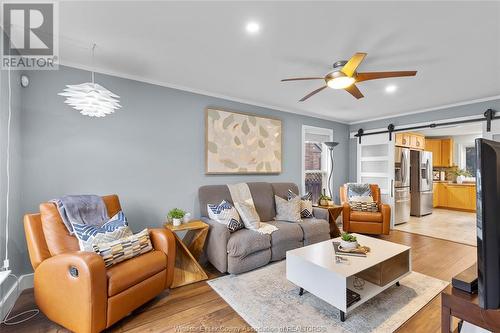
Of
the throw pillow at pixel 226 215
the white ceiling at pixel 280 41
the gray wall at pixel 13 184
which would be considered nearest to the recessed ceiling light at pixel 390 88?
the white ceiling at pixel 280 41

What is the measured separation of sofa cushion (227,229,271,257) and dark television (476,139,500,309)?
2.13 m

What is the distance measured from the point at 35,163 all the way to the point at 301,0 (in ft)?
9.62

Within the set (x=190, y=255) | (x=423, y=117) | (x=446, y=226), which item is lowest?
(x=446, y=226)

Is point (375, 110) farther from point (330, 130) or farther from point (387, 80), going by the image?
point (387, 80)

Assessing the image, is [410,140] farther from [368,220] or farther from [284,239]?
[284,239]

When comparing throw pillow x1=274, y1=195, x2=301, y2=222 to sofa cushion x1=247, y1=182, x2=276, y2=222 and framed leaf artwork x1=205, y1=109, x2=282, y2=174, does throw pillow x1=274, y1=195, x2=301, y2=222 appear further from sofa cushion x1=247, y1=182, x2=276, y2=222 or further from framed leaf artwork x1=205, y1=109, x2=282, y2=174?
framed leaf artwork x1=205, y1=109, x2=282, y2=174

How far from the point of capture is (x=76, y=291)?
1.65 meters

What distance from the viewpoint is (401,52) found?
2.33 m

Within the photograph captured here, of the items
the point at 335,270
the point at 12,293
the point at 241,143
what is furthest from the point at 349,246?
the point at 12,293

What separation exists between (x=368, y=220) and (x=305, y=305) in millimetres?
2611

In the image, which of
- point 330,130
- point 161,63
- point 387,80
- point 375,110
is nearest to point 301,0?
point 161,63

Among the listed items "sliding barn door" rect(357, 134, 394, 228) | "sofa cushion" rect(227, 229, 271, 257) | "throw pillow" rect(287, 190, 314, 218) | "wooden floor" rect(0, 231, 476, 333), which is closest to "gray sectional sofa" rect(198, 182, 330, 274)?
"sofa cushion" rect(227, 229, 271, 257)

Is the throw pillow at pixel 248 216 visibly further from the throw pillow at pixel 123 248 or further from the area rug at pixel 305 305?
the throw pillow at pixel 123 248

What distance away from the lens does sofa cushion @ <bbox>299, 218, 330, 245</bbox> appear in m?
3.24
